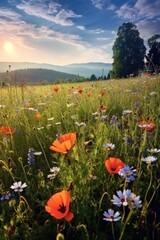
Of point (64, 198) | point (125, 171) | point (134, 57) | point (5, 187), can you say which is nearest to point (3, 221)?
point (5, 187)

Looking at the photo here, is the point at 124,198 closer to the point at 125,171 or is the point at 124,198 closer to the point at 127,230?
the point at 125,171

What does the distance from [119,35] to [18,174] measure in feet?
153

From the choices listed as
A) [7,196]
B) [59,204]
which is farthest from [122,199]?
[7,196]

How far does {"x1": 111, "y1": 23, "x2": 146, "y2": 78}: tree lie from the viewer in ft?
138

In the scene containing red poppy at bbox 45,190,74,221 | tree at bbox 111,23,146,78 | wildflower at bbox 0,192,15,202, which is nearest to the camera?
red poppy at bbox 45,190,74,221

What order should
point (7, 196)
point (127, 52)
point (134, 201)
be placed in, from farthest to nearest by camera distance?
1. point (127, 52)
2. point (7, 196)
3. point (134, 201)

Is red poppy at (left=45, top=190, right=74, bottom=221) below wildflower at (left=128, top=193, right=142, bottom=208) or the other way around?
below

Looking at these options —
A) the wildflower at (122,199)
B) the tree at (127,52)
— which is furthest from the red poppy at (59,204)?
the tree at (127,52)

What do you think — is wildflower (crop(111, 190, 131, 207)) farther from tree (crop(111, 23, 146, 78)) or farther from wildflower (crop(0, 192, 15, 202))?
tree (crop(111, 23, 146, 78))

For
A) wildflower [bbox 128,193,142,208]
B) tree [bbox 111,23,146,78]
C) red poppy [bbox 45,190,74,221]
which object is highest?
tree [bbox 111,23,146,78]

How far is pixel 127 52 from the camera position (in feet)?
145

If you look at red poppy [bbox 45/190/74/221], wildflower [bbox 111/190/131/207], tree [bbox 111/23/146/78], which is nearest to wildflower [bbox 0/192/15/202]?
red poppy [bbox 45/190/74/221]

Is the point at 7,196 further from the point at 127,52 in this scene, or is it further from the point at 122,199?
the point at 127,52

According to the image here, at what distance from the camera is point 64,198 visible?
48.1 inches
